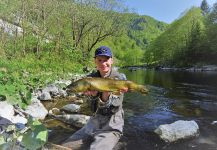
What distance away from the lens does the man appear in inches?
243

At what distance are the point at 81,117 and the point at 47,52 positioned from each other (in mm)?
15736

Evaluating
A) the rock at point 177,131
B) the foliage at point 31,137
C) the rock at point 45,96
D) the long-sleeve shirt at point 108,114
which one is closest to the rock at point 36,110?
the rock at point 45,96

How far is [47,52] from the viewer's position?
86.0ft

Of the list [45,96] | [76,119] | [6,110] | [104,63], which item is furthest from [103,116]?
[45,96]

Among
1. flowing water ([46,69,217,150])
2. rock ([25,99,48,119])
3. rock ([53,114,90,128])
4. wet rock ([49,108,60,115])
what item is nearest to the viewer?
flowing water ([46,69,217,150])

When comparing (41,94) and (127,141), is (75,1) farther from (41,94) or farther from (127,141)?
(127,141)

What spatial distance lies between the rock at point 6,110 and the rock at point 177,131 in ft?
15.6

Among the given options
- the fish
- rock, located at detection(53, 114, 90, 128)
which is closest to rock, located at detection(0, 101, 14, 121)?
rock, located at detection(53, 114, 90, 128)

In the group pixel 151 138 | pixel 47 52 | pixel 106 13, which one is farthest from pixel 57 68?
pixel 106 13

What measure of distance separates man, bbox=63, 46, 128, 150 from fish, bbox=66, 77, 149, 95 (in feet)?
1.20

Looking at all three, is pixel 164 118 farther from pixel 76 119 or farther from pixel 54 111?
pixel 54 111

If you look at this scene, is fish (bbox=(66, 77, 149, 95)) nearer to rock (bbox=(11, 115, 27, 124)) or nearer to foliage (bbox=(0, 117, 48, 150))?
foliage (bbox=(0, 117, 48, 150))

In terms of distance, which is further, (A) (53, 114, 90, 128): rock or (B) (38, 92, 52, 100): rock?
(B) (38, 92, 52, 100): rock

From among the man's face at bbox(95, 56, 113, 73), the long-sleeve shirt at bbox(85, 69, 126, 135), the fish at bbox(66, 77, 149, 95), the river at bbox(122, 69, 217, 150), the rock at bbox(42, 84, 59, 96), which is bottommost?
the river at bbox(122, 69, 217, 150)
